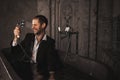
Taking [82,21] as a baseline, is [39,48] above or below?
below

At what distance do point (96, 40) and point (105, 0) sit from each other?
0.76 meters

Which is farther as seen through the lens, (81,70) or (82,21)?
(82,21)

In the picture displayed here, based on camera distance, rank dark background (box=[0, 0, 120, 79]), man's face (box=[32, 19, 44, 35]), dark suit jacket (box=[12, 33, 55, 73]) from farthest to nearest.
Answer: dark background (box=[0, 0, 120, 79]) → man's face (box=[32, 19, 44, 35]) → dark suit jacket (box=[12, 33, 55, 73])

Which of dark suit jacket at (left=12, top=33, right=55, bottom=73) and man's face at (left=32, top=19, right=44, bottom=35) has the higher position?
man's face at (left=32, top=19, right=44, bottom=35)

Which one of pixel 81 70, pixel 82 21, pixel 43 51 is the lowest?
pixel 81 70

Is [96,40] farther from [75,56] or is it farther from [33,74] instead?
[33,74]

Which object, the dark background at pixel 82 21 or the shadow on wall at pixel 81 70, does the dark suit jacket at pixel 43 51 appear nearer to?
the shadow on wall at pixel 81 70

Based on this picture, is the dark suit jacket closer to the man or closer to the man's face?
the man

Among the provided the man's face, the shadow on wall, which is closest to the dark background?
the shadow on wall

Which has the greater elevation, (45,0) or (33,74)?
(45,0)

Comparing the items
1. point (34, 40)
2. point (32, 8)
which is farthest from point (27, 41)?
point (32, 8)

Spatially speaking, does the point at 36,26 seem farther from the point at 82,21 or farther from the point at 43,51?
the point at 82,21

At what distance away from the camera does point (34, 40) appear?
9.73ft

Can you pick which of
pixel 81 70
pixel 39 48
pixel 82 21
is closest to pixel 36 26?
pixel 39 48
